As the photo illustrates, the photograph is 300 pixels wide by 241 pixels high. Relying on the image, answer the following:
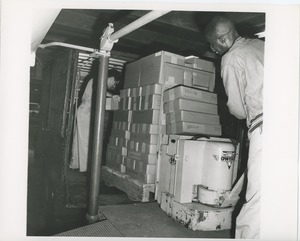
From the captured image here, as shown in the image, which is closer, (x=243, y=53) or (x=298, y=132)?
(x=298, y=132)

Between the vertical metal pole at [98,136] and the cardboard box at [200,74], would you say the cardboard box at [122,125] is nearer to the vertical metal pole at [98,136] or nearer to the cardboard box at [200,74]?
the cardboard box at [200,74]

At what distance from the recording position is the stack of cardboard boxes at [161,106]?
365 centimetres

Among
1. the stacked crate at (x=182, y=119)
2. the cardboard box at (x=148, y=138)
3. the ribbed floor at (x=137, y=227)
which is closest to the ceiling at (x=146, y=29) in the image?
the stacked crate at (x=182, y=119)

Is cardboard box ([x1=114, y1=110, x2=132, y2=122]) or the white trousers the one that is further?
cardboard box ([x1=114, y1=110, x2=132, y2=122])

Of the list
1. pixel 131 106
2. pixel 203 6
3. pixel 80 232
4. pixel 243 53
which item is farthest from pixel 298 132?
pixel 131 106

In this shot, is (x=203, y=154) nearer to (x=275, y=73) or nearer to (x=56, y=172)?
(x=275, y=73)

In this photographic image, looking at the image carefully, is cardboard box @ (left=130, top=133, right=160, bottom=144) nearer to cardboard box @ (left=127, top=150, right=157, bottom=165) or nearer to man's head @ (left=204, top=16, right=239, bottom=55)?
cardboard box @ (left=127, top=150, right=157, bottom=165)

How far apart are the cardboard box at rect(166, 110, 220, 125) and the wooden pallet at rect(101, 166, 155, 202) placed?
0.99 m

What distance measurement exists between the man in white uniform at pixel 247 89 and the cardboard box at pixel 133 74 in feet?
6.37

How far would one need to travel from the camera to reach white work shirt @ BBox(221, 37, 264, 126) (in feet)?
7.96

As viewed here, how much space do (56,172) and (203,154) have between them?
2714mm

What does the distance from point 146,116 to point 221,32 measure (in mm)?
1827

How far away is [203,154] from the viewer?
10.3ft

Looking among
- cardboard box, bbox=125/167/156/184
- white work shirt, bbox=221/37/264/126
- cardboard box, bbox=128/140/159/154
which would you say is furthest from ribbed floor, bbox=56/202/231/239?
white work shirt, bbox=221/37/264/126
